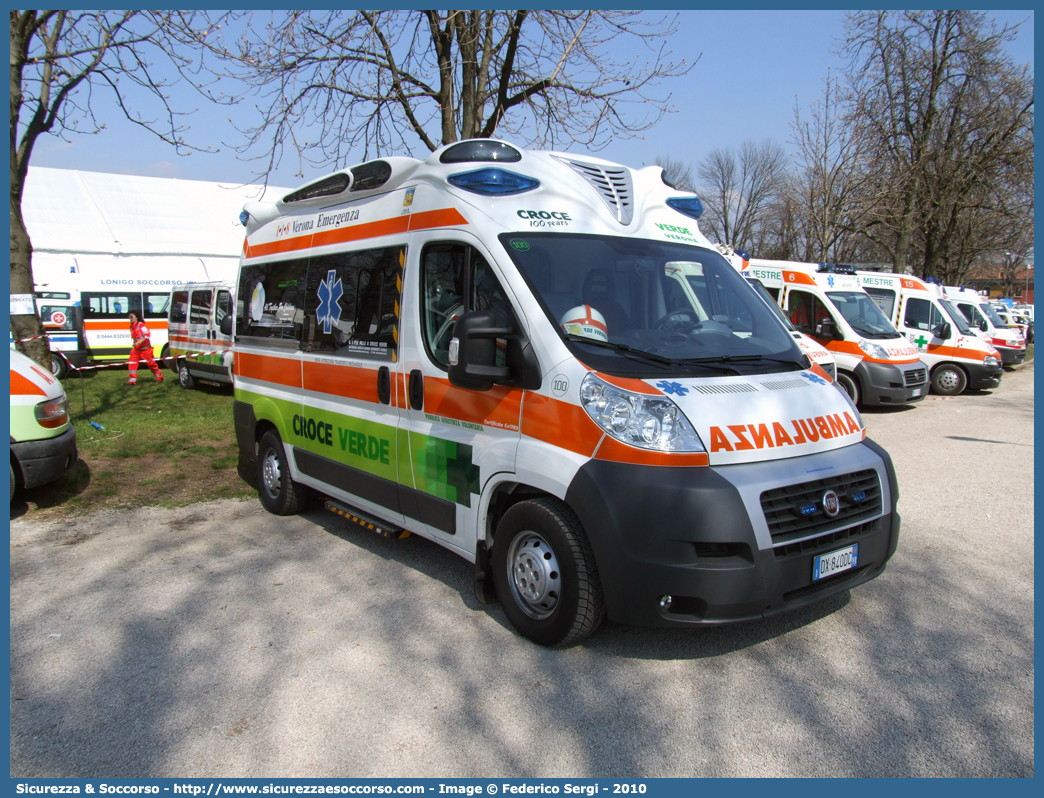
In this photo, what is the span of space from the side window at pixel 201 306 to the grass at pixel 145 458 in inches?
98.5

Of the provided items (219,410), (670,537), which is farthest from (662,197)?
(219,410)

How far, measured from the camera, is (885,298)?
49.9ft

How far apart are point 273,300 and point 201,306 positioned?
10829 millimetres

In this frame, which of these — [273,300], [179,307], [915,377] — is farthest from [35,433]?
[915,377]

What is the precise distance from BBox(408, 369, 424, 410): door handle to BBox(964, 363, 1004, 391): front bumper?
47.3 ft

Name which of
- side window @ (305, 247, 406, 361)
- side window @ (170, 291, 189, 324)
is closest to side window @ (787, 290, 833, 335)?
side window @ (305, 247, 406, 361)

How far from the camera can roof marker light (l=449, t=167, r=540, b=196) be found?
4.19m

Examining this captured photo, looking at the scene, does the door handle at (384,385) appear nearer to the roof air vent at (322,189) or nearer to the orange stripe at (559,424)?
the orange stripe at (559,424)

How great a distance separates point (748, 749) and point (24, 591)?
4582 millimetres

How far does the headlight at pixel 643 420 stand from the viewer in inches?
133

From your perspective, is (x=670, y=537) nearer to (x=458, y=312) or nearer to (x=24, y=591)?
(x=458, y=312)

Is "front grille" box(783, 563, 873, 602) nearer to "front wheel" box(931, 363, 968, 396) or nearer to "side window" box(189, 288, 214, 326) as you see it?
"front wheel" box(931, 363, 968, 396)

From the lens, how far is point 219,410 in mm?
12375

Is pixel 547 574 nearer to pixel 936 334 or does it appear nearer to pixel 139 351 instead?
pixel 936 334
